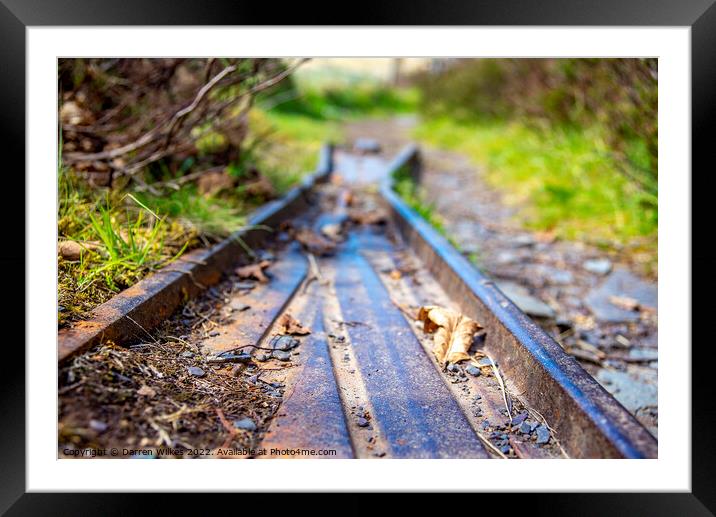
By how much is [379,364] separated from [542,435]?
24.9 inches

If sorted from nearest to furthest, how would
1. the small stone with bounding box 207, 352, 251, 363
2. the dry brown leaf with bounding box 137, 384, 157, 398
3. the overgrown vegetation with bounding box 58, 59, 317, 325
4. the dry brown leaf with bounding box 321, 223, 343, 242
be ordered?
the dry brown leaf with bounding box 137, 384, 157, 398, the small stone with bounding box 207, 352, 251, 363, the overgrown vegetation with bounding box 58, 59, 317, 325, the dry brown leaf with bounding box 321, 223, 343, 242

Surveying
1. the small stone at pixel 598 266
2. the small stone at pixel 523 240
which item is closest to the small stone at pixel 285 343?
the small stone at pixel 598 266

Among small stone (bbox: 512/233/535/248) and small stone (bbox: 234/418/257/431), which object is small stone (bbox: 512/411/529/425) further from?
small stone (bbox: 512/233/535/248)

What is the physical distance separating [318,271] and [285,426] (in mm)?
1594

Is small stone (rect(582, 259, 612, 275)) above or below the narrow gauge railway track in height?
above

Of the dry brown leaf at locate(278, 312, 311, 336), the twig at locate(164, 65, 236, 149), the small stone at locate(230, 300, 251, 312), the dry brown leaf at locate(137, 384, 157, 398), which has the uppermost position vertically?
the twig at locate(164, 65, 236, 149)

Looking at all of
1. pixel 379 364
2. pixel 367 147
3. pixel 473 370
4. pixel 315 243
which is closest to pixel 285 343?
pixel 379 364

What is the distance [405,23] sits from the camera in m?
1.63

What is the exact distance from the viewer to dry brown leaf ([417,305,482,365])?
6.74 feet

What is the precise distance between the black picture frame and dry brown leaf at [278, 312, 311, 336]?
96cm

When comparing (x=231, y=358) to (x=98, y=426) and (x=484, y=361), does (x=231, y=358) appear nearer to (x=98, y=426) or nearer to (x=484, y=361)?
(x=98, y=426)

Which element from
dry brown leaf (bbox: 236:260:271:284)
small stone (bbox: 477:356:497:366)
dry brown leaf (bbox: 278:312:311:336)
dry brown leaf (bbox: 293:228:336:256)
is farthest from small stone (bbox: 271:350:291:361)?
dry brown leaf (bbox: 293:228:336:256)

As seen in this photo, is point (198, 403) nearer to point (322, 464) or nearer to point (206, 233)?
point (322, 464)

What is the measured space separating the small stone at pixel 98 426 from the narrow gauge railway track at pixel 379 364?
0.45 ft
